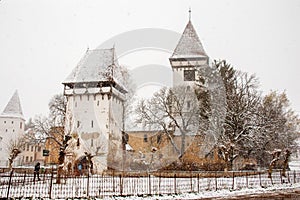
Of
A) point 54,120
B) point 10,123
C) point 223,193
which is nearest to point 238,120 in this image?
point 223,193

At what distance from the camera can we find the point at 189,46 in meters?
47.9

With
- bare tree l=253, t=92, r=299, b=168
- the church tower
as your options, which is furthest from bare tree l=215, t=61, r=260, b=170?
the church tower

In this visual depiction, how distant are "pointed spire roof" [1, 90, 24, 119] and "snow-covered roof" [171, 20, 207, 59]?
105ft

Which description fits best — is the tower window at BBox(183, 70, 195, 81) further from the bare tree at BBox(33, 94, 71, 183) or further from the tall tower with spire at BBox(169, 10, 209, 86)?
the bare tree at BBox(33, 94, 71, 183)

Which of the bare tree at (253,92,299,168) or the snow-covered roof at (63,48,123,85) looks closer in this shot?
the bare tree at (253,92,299,168)

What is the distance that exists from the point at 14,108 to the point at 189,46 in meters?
34.7

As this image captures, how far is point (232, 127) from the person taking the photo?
2934 cm

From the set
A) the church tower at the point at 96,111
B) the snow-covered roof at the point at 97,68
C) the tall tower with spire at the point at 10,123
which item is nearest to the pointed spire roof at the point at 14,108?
the tall tower with spire at the point at 10,123

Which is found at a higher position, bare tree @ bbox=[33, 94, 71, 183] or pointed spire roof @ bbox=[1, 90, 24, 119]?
pointed spire roof @ bbox=[1, 90, 24, 119]

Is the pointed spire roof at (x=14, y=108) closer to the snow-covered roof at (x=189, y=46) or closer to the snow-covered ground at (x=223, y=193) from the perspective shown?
the snow-covered roof at (x=189, y=46)

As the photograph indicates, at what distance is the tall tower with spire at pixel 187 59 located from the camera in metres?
45.4

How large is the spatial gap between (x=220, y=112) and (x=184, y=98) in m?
8.16

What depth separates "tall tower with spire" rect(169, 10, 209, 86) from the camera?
4538 cm

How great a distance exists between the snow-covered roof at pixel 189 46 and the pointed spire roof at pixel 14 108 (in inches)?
1256
